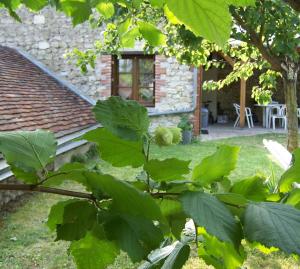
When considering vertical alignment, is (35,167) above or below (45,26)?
below

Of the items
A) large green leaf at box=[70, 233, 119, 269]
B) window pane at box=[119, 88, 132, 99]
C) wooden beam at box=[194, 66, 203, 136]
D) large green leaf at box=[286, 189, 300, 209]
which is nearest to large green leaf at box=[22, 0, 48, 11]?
large green leaf at box=[70, 233, 119, 269]

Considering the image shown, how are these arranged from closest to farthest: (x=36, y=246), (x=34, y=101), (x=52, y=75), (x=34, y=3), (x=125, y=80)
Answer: (x=34, y=3)
(x=36, y=246)
(x=34, y=101)
(x=52, y=75)
(x=125, y=80)

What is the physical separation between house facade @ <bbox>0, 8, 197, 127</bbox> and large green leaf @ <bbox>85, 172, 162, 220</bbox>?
9.90 metres

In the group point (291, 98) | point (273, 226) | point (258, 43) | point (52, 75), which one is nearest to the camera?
point (273, 226)

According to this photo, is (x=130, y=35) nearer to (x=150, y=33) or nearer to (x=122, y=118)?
(x=150, y=33)

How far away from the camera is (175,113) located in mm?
10742

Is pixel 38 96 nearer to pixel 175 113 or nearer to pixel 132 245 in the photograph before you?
pixel 175 113

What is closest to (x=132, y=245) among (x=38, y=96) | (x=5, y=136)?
(x=5, y=136)

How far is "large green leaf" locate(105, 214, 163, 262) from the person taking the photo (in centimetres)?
47

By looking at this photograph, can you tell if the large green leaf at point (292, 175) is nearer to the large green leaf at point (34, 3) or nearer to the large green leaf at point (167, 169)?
the large green leaf at point (167, 169)

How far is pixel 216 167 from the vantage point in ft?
1.70

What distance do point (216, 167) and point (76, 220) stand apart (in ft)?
0.63

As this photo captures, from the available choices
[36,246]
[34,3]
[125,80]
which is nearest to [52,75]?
[125,80]

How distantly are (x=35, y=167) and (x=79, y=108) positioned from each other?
30.1 ft
